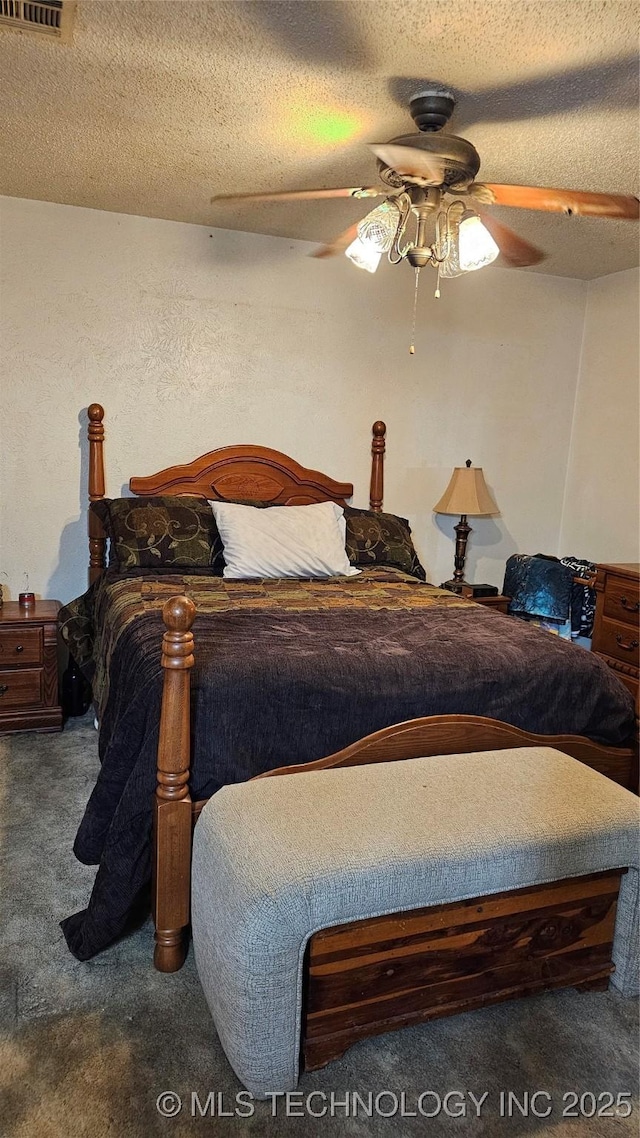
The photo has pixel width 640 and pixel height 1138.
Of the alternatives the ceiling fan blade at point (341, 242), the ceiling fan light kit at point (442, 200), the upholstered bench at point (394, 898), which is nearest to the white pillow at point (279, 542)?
the ceiling fan blade at point (341, 242)

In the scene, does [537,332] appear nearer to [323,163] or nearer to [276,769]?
[323,163]

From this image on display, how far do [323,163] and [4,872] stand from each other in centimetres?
261

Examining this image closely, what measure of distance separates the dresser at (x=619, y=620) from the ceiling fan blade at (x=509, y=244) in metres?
1.57

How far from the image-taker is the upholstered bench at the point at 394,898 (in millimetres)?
1425

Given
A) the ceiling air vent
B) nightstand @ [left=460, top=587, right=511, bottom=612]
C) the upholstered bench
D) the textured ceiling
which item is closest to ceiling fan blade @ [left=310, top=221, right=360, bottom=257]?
the textured ceiling

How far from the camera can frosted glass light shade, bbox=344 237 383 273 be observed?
7.55 ft

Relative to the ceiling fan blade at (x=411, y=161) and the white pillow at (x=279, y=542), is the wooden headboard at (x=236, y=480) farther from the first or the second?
the ceiling fan blade at (x=411, y=161)

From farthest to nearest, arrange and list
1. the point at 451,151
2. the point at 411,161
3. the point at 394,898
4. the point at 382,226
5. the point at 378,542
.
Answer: the point at 378,542
the point at 382,226
the point at 451,151
the point at 411,161
the point at 394,898

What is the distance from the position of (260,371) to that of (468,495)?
4.21ft

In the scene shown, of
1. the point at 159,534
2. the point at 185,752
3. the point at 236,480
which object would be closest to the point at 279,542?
the point at 159,534

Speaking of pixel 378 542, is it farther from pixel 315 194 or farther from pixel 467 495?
pixel 315 194

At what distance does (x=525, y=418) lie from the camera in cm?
431

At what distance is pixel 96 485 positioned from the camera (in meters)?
3.47

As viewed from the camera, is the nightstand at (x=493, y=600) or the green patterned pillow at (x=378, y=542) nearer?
the green patterned pillow at (x=378, y=542)
